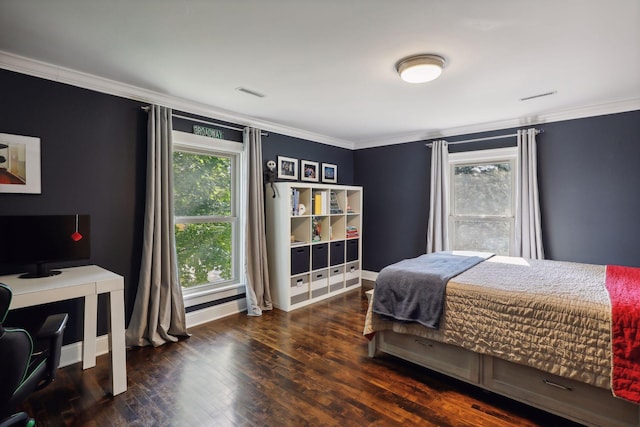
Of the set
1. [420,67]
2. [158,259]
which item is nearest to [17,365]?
[158,259]

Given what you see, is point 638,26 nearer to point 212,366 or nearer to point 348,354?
point 348,354

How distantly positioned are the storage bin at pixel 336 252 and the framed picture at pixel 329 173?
A: 42.4 inches

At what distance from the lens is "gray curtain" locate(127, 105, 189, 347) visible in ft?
9.39

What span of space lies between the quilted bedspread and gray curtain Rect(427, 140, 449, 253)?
5.88ft

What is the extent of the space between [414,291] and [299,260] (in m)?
1.85

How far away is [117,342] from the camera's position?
2.15 m

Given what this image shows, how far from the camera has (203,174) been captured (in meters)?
3.57

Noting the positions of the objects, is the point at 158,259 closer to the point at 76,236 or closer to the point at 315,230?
the point at 76,236

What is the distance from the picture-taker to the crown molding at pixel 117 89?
2.30 meters

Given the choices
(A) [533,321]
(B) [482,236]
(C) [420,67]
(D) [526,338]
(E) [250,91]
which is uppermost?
(E) [250,91]

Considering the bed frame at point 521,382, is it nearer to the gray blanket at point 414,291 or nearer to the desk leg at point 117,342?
the gray blanket at point 414,291

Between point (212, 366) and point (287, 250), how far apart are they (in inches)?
63.5

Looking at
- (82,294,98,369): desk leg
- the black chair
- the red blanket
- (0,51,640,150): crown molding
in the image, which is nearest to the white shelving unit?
(0,51,640,150): crown molding

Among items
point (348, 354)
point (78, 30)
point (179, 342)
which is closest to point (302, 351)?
point (348, 354)
